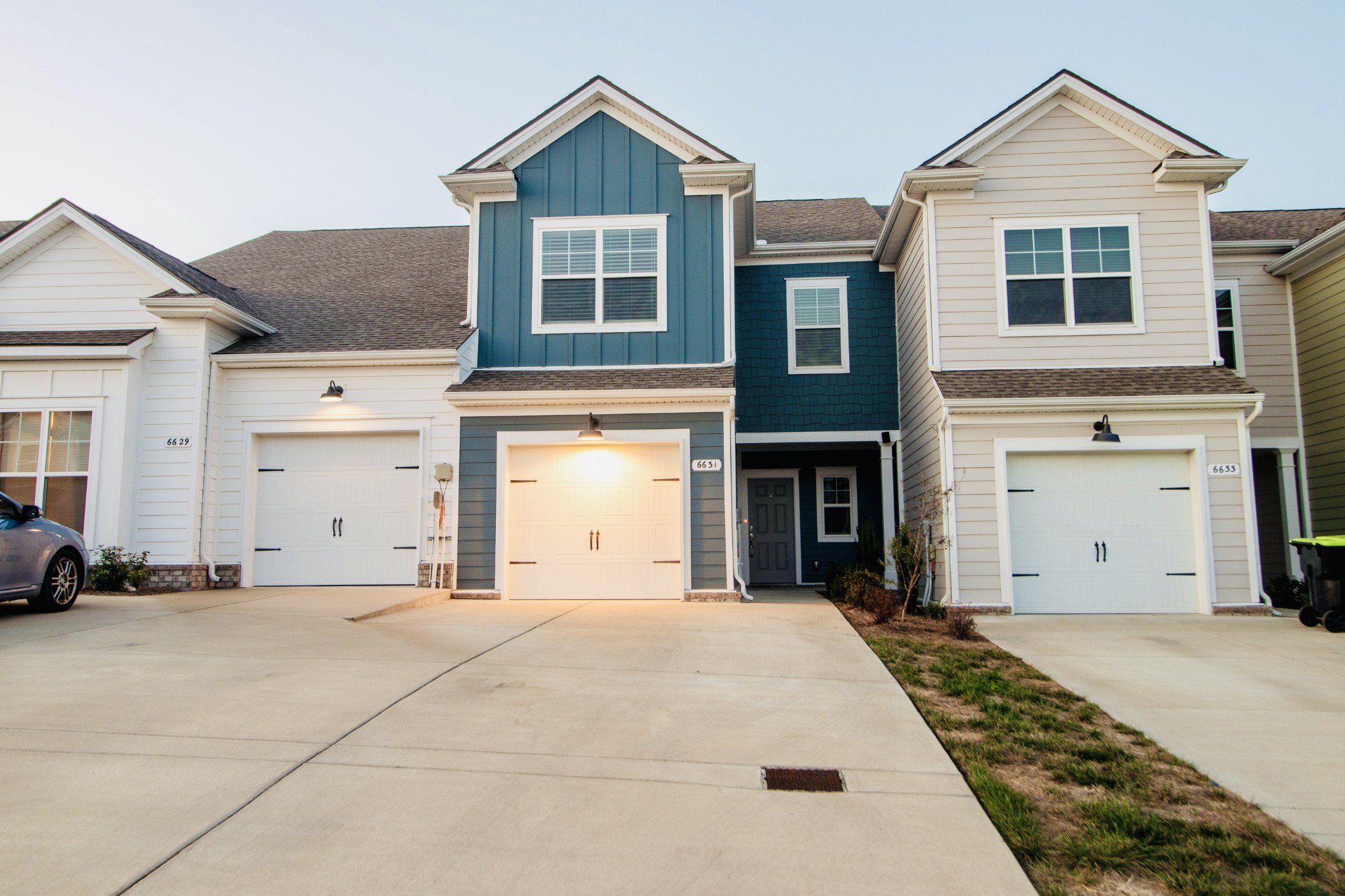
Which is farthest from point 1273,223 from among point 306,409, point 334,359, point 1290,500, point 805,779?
point 306,409

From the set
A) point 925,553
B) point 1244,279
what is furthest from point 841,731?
point 1244,279

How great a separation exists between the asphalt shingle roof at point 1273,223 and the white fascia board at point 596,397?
8.54 metres

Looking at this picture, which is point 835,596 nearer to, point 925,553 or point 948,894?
point 925,553

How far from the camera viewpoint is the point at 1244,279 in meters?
13.1

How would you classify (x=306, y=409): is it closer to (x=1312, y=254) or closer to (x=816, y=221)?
(x=816, y=221)

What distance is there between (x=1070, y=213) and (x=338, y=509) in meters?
11.2

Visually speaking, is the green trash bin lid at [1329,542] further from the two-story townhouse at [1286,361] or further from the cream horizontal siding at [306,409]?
the cream horizontal siding at [306,409]

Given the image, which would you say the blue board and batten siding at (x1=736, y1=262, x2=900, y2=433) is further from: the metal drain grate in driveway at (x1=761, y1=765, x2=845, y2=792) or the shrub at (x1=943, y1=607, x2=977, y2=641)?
the metal drain grate in driveway at (x1=761, y1=765, x2=845, y2=792)

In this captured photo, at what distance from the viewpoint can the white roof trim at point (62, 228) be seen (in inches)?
451

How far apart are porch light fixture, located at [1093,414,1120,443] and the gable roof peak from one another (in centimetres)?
634

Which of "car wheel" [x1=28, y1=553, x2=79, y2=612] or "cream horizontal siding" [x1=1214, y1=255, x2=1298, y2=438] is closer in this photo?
"car wheel" [x1=28, y1=553, x2=79, y2=612]

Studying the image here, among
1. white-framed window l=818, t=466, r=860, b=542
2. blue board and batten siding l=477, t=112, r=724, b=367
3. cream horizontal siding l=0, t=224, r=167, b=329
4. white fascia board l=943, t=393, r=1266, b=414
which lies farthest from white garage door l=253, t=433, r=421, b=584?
white-framed window l=818, t=466, r=860, b=542

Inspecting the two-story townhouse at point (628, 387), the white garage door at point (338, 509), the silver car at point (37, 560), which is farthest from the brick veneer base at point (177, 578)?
the silver car at point (37, 560)

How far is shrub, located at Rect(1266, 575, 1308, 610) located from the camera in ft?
38.1
